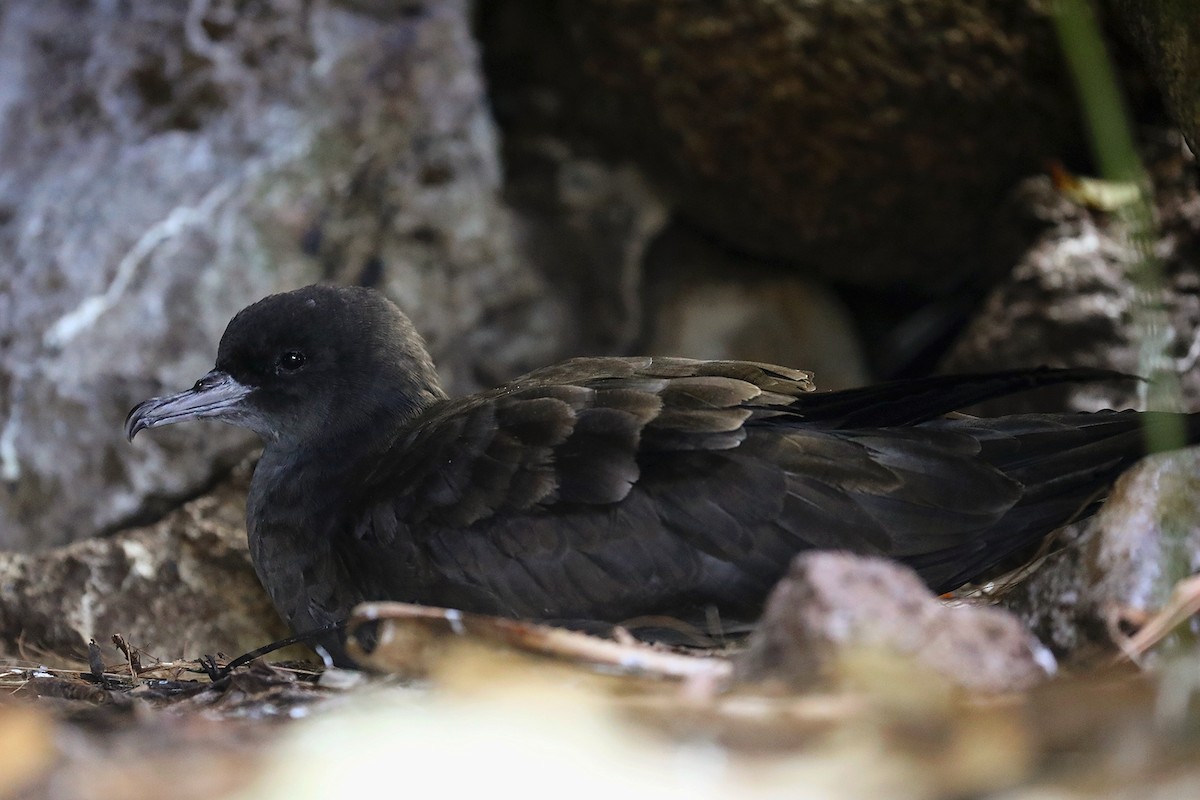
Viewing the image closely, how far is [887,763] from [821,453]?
137cm

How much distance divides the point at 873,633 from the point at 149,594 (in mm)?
3193

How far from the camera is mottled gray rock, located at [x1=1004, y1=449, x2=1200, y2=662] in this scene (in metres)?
2.81

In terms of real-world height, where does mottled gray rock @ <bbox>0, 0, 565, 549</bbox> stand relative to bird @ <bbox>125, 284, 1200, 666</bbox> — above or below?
above

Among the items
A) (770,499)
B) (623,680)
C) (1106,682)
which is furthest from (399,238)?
(1106,682)

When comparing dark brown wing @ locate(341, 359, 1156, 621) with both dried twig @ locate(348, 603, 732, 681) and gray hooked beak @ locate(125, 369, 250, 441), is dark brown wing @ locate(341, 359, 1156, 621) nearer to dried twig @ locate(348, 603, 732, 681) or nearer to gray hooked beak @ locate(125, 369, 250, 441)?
dried twig @ locate(348, 603, 732, 681)

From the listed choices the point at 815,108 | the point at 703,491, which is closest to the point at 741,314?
the point at 815,108

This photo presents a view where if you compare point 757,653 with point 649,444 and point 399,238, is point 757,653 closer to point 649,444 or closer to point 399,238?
point 649,444

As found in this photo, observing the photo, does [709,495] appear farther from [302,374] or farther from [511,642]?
[302,374]

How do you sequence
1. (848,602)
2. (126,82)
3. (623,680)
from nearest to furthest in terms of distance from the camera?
(848,602) → (623,680) → (126,82)

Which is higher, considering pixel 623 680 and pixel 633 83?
pixel 633 83

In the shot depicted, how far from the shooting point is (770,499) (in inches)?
130

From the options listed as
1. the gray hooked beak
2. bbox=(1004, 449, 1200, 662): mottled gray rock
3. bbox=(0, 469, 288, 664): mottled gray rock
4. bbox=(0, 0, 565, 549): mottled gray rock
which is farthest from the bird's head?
bbox=(1004, 449, 1200, 662): mottled gray rock

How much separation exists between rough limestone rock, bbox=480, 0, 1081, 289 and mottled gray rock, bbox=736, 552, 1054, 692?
129 inches

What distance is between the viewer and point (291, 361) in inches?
165
